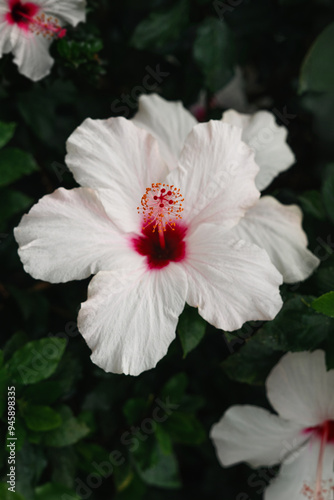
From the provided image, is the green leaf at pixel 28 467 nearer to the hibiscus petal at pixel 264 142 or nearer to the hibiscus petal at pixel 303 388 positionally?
the hibiscus petal at pixel 303 388

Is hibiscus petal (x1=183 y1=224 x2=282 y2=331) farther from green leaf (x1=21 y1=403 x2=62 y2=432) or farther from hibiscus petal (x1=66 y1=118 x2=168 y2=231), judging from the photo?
green leaf (x1=21 y1=403 x2=62 y2=432)

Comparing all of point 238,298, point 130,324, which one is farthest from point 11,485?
point 238,298

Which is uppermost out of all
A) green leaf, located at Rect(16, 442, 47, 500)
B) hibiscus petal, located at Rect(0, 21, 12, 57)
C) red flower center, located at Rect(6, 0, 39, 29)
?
red flower center, located at Rect(6, 0, 39, 29)

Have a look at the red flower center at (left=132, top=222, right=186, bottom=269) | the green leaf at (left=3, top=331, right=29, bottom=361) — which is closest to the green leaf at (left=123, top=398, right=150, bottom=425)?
the green leaf at (left=3, top=331, right=29, bottom=361)

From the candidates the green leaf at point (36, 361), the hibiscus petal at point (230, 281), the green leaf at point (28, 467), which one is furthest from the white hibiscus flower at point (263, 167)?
the green leaf at point (28, 467)

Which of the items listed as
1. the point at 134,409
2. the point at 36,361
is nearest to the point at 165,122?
the point at 36,361

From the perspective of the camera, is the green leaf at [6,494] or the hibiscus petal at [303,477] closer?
the green leaf at [6,494]

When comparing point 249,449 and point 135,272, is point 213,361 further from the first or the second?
point 135,272

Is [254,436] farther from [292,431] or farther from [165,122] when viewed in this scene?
[165,122]
